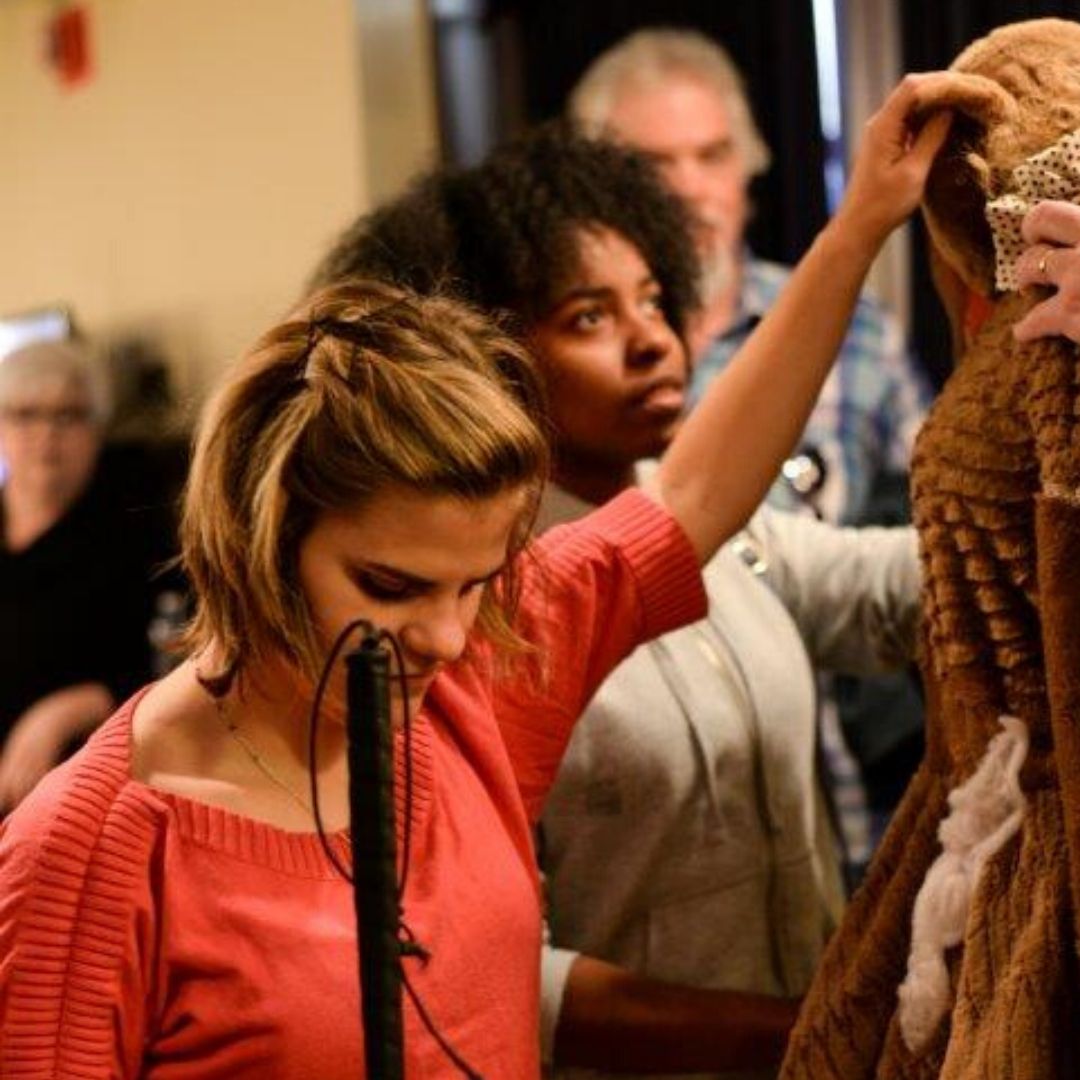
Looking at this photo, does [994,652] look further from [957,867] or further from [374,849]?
[374,849]

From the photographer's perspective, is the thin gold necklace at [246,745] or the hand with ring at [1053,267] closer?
the hand with ring at [1053,267]

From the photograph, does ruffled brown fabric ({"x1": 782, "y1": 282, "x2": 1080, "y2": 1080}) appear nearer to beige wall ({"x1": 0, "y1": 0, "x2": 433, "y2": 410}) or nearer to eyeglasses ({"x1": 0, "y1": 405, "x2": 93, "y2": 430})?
beige wall ({"x1": 0, "y1": 0, "x2": 433, "y2": 410})

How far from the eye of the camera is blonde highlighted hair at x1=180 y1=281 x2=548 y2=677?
3.66 ft

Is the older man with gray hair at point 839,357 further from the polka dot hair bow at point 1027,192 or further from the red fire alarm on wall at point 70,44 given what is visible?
the red fire alarm on wall at point 70,44

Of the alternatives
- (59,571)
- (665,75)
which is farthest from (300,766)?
(59,571)

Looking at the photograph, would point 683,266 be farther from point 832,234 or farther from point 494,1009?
point 494,1009

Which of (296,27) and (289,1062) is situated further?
(296,27)

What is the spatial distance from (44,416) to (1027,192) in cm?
Result: 261

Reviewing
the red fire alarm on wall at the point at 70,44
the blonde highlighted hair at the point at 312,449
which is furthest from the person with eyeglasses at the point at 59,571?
the blonde highlighted hair at the point at 312,449

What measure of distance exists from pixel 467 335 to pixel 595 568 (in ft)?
0.76

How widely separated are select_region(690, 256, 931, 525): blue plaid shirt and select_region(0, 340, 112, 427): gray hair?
1369 mm

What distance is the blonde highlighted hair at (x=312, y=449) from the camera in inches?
43.9

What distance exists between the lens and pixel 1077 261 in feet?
3.31

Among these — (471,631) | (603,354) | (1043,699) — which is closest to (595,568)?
(471,631)
